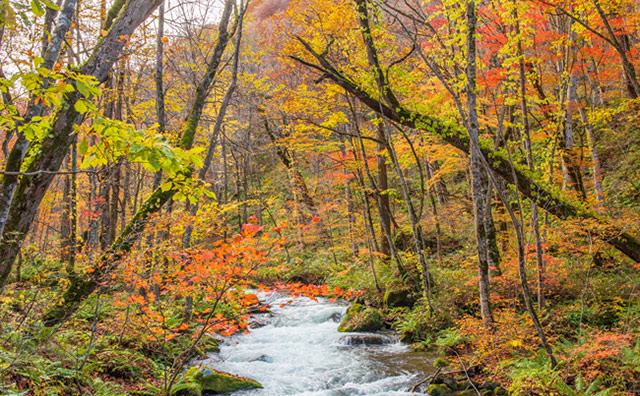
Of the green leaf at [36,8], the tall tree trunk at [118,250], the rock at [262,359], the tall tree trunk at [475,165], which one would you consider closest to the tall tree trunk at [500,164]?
the tall tree trunk at [475,165]

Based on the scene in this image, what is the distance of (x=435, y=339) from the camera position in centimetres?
795

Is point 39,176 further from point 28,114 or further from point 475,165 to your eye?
point 475,165

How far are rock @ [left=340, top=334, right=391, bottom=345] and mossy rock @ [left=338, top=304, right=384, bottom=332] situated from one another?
69 cm

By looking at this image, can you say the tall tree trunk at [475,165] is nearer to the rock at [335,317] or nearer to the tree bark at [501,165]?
the tree bark at [501,165]

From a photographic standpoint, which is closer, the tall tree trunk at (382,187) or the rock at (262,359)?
the rock at (262,359)

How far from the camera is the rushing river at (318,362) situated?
6.11 meters

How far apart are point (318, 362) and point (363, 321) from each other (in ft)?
7.60

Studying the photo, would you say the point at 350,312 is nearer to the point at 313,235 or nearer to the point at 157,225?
the point at 157,225

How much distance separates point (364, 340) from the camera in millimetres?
8352

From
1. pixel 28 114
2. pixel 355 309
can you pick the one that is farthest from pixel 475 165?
pixel 28 114

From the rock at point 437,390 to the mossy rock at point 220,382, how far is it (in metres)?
2.87

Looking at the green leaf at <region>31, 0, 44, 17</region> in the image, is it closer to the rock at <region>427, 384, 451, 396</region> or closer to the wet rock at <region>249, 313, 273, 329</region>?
the rock at <region>427, 384, 451, 396</region>

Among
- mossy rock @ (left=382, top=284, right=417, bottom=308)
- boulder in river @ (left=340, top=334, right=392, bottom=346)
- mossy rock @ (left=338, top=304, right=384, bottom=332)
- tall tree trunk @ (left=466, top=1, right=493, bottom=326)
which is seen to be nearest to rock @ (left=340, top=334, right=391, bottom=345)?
boulder in river @ (left=340, top=334, right=392, bottom=346)

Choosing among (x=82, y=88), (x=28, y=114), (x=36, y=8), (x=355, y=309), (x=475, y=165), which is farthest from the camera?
(x=355, y=309)
